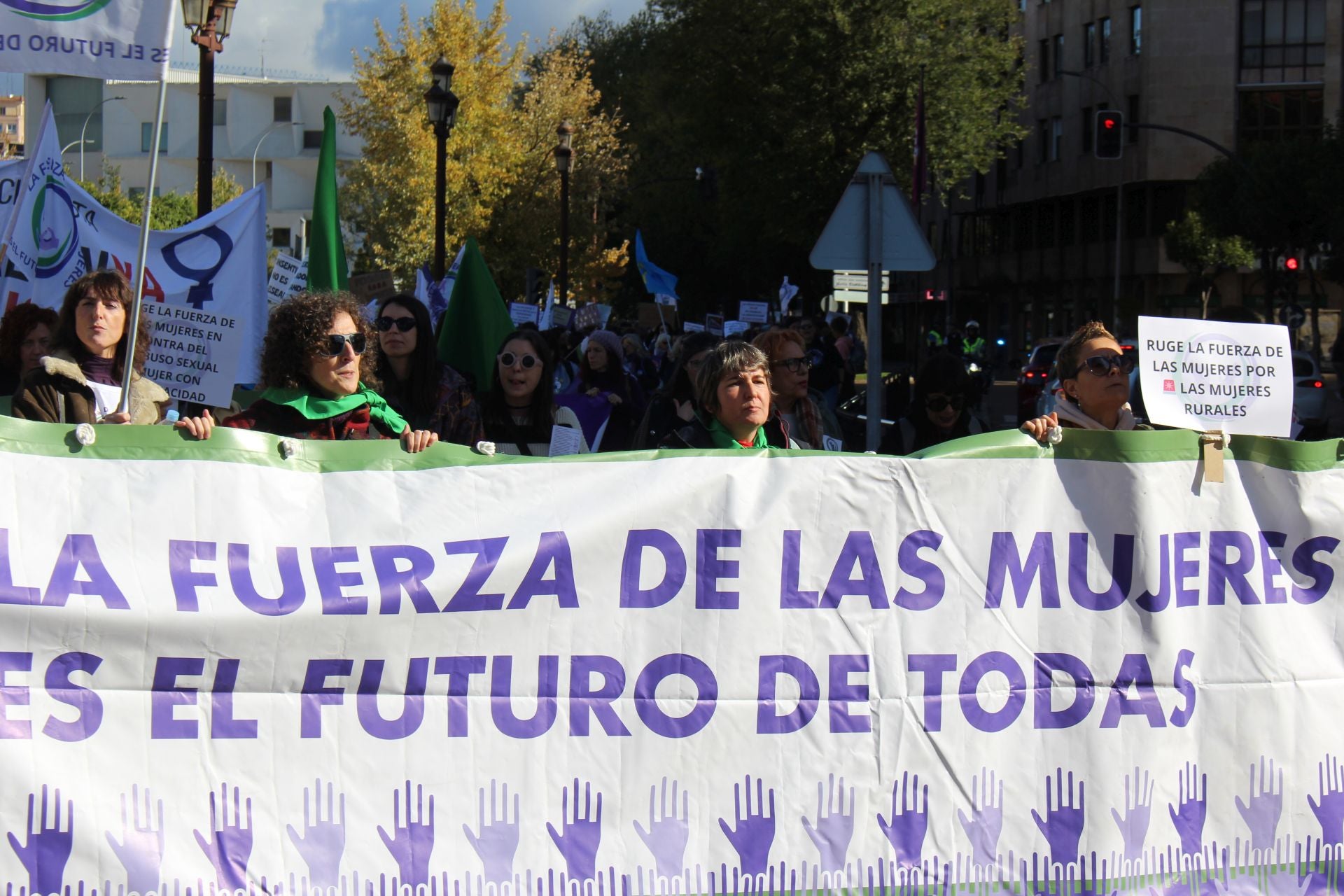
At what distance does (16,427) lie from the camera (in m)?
3.98

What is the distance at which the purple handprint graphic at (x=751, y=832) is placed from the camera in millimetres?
4066

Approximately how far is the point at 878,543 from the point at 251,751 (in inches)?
68.0

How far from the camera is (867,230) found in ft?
26.2

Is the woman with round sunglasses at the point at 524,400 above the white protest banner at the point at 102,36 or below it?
below

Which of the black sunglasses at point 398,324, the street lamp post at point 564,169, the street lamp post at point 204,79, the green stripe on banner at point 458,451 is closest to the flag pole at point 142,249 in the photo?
the green stripe on banner at point 458,451

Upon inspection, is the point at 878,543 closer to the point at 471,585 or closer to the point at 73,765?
the point at 471,585

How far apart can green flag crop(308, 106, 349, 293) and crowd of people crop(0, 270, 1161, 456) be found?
99cm

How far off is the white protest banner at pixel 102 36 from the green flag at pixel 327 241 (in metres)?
3.11

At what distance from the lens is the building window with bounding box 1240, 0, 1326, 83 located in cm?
5503

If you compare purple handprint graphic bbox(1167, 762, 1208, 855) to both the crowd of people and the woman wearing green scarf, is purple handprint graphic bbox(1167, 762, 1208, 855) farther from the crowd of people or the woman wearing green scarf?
the woman wearing green scarf

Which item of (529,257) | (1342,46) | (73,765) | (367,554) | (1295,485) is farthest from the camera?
(1342,46)

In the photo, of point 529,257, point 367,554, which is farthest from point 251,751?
point 529,257

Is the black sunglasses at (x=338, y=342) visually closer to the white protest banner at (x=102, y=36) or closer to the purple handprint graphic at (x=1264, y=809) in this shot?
the white protest banner at (x=102, y=36)

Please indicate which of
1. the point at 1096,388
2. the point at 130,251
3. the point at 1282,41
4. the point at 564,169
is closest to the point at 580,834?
the point at 1096,388
